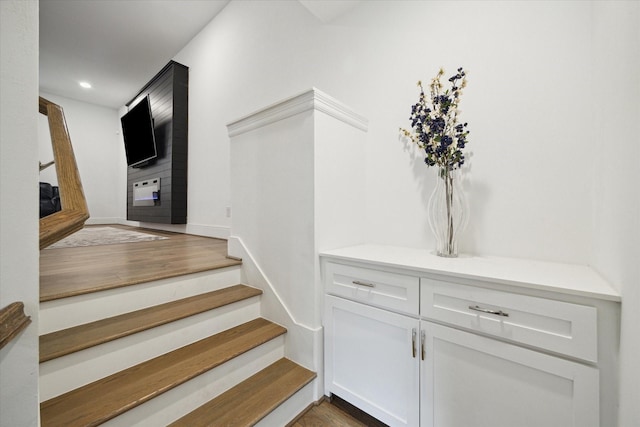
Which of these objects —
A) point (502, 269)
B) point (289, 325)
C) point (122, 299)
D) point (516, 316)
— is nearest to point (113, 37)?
point (122, 299)

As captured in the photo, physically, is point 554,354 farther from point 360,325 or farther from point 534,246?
point 360,325

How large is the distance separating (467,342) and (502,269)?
13.3 inches

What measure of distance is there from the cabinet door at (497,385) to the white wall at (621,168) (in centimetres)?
10

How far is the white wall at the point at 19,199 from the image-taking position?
2.01 feet

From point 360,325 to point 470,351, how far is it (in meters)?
0.50

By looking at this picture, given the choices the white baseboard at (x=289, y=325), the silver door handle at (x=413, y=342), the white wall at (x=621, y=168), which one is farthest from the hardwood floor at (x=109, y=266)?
the white wall at (x=621, y=168)

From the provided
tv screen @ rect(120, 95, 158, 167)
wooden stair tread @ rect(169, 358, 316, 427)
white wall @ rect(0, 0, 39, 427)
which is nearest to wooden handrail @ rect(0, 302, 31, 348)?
white wall @ rect(0, 0, 39, 427)

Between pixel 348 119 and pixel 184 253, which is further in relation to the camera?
pixel 184 253

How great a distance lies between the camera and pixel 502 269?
3.48ft

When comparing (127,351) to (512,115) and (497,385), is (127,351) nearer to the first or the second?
(497,385)

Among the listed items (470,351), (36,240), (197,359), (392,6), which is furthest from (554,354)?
(392,6)

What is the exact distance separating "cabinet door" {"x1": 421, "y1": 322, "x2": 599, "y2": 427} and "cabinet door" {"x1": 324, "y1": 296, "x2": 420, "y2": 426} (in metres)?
0.07

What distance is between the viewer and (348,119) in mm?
1670

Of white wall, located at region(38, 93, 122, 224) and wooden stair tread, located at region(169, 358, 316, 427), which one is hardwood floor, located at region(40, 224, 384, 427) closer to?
wooden stair tread, located at region(169, 358, 316, 427)
